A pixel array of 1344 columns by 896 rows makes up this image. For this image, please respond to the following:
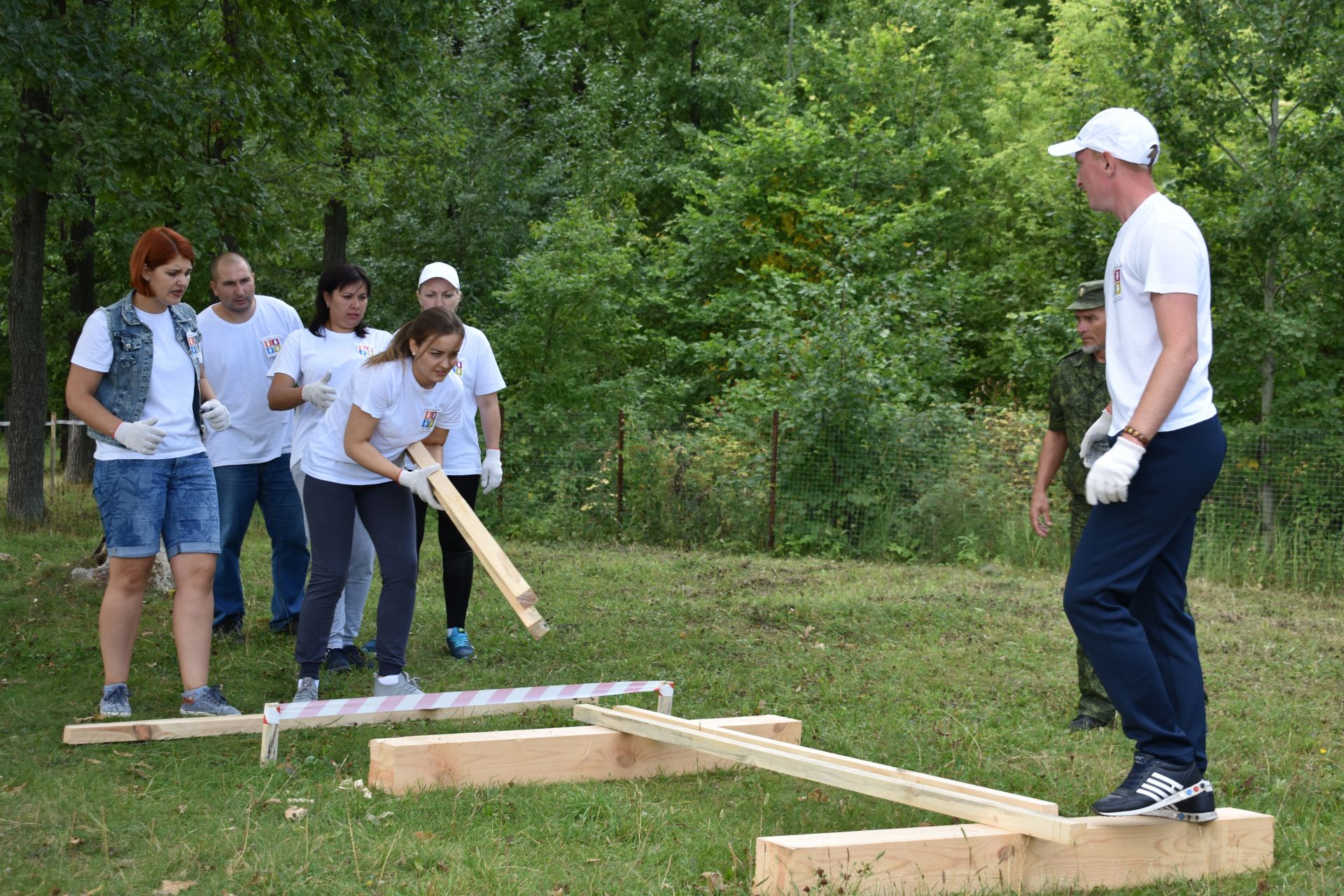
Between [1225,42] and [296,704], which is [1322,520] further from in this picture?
[296,704]

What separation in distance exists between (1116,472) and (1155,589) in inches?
21.0

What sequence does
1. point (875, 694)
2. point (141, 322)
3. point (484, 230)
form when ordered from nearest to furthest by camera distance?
point (141, 322)
point (875, 694)
point (484, 230)

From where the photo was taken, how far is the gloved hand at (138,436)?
16.6 feet

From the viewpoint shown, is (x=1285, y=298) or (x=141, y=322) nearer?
(x=141, y=322)

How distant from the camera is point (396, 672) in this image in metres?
5.46

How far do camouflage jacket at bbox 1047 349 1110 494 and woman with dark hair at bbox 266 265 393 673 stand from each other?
137 inches

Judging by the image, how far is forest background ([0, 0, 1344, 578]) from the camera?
34.9 feet

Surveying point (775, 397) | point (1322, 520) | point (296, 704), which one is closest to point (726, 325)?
point (775, 397)

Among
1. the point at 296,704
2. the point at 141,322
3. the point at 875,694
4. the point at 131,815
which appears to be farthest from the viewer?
the point at 875,694

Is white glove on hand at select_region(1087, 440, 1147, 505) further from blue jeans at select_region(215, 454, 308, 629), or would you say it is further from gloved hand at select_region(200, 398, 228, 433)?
blue jeans at select_region(215, 454, 308, 629)

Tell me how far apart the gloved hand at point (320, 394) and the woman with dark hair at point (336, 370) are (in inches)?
1.7

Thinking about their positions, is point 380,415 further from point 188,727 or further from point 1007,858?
point 1007,858

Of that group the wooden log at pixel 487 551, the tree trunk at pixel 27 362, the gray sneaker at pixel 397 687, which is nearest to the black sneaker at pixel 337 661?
the gray sneaker at pixel 397 687

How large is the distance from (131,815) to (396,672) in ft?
5.31
